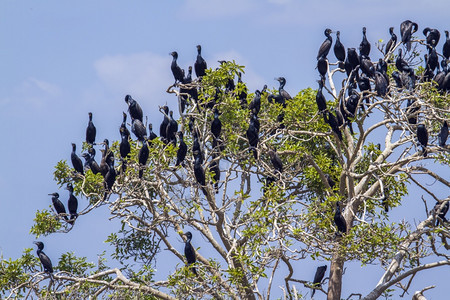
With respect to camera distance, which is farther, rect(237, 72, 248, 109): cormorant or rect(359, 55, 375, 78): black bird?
rect(237, 72, 248, 109): cormorant

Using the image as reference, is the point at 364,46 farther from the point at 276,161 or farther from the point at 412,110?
the point at 276,161

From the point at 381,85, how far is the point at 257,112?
282 cm

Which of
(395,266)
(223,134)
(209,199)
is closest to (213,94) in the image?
(223,134)

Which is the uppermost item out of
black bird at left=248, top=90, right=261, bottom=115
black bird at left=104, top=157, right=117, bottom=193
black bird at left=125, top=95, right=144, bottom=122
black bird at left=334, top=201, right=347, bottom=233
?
black bird at left=125, top=95, right=144, bottom=122

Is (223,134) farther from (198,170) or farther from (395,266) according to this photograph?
(395,266)

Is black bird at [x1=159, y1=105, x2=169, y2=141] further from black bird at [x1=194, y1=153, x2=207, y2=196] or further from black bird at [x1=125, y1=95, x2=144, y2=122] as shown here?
black bird at [x1=194, y1=153, x2=207, y2=196]

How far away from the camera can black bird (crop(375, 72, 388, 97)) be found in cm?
1689

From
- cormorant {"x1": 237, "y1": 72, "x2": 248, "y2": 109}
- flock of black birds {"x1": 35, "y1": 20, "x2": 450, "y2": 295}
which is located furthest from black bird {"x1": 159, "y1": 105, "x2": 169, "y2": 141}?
cormorant {"x1": 237, "y1": 72, "x2": 248, "y2": 109}

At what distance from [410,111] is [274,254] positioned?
3423 mm

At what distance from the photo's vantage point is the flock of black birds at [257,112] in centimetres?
1753

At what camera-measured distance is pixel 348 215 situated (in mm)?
19156

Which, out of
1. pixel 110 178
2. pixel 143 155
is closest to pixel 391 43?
pixel 143 155

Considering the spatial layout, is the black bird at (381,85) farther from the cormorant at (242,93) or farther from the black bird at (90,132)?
the black bird at (90,132)

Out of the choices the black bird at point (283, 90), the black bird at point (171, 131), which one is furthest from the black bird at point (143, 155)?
the black bird at point (283, 90)
